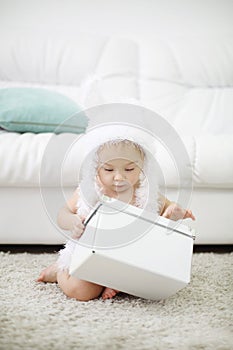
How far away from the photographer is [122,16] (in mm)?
2672

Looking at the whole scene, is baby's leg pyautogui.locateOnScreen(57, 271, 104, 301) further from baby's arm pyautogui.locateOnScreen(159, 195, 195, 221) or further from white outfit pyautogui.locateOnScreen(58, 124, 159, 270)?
baby's arm pyautogui.locateOnScreen(159, 195, 195, 221)

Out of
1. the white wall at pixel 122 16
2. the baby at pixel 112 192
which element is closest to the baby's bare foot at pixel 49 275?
the baby at pixel 112 192

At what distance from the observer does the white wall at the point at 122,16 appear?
2629mm

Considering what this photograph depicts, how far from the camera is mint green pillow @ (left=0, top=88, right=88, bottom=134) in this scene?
63.8 inches

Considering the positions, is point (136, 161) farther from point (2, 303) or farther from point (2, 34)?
point (2, 34)

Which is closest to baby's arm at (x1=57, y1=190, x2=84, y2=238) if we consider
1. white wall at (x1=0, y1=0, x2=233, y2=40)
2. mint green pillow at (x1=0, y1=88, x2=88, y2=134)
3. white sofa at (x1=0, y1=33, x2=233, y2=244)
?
mint green pillow at (x1=0, y1=88, x2=88, y2=134)

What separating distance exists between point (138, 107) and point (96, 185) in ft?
0.72

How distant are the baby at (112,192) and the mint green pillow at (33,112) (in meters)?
0.40

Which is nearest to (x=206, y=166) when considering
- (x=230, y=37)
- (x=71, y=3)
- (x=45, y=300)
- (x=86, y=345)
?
(x=45, y=300)

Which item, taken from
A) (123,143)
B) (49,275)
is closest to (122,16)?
(123,143)

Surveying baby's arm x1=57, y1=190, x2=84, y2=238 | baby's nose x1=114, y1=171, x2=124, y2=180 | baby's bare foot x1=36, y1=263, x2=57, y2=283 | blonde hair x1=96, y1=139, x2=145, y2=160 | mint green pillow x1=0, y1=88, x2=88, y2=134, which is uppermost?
blonde hair x1=96, y1=139, x2=145, y2=160

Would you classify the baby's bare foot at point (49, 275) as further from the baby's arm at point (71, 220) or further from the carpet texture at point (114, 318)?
the baby's arm at point (71, 220)

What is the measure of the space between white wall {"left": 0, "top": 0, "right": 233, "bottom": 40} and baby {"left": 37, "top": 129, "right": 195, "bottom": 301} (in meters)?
1.62

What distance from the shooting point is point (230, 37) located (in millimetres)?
2639
